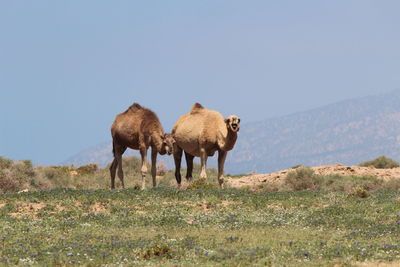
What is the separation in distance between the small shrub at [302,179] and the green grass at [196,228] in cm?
960

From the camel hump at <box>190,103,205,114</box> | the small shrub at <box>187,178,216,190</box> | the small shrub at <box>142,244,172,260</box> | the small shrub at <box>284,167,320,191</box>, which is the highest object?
the camel hump at <box>190,103,205,114</box>

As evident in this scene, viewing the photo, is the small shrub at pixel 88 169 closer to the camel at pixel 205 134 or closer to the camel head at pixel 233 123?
the camel at pixel 205 134

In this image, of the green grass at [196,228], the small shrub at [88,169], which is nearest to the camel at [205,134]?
the green grass at [196,228]

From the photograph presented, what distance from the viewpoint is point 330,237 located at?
61.5 ft

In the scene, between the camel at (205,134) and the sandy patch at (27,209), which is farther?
the camel at (205,134)

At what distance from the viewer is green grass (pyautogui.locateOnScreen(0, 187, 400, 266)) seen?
16094mm

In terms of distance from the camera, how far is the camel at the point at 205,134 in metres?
28.7

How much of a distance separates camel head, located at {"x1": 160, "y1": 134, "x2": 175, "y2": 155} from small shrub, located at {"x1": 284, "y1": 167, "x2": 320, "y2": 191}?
9.67 metres

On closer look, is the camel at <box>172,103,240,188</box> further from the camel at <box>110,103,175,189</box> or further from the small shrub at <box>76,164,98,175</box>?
the small shrub at <box>76,164,98,175</box>

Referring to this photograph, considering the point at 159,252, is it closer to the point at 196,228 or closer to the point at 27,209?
the point at 196,228

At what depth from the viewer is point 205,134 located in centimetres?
2936

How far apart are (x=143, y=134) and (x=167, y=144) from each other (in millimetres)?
1065

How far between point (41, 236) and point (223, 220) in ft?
18.1

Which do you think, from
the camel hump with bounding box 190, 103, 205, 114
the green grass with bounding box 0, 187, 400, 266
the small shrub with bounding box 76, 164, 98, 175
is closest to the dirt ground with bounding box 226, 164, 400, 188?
the camel hump with bounding box 190, 103, 205, 114
